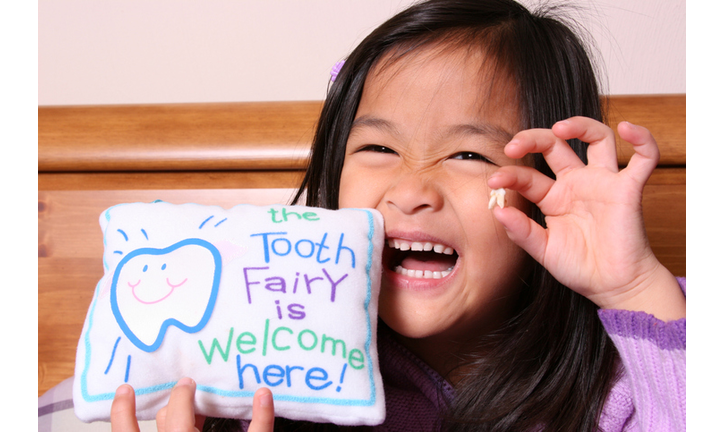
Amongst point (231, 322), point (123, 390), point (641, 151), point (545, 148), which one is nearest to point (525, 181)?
point (545, 148)

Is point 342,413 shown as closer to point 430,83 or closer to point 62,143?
point 430,83

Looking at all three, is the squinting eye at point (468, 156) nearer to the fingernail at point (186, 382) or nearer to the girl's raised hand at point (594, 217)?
the girl's raised hand at point (594, 217)

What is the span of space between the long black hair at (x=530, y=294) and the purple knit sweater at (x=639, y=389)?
35mm

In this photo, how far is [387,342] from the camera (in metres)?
0.98

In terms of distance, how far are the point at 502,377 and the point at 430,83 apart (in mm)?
523

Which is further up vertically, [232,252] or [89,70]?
[89,70]

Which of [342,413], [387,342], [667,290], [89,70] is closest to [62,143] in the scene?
[89,70]

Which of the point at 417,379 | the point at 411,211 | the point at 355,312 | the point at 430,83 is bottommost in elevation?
the point at 417,379

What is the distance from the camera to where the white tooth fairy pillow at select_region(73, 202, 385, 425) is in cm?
58

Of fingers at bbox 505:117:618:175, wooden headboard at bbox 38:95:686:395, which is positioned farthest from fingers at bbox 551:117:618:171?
wooden headboard at bbox 38:95:686:395

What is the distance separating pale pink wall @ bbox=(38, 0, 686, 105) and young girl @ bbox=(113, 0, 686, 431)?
369 millimetres

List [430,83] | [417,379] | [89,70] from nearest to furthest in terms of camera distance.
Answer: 1. [430,83]
2. [417,379]
3. [89,70]

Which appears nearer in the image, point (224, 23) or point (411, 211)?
point (411, 211)

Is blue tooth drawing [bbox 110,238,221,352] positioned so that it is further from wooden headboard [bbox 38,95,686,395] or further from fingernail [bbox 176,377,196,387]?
wooden headboard [bbox 38,95,686,395]
